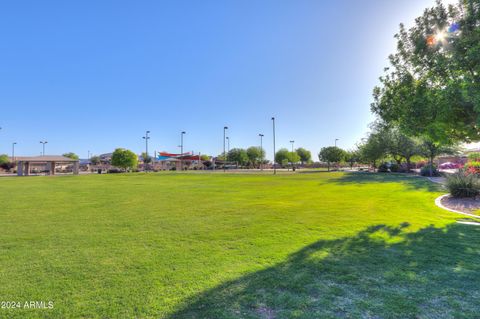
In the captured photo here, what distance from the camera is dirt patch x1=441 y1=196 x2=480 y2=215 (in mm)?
10344

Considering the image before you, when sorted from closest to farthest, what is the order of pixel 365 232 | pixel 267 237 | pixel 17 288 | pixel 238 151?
1. pixel 17 288
2. pixel 267 237
3. pixel 365 232
4. pixel 238 151

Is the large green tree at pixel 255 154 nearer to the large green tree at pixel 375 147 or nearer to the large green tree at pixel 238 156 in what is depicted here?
the large green tree at pixel 238 156

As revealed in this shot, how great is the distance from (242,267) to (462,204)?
1205cm

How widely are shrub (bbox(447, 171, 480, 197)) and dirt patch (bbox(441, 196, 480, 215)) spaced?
433 millimetres

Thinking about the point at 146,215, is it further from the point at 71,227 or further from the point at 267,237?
the point at 267,237

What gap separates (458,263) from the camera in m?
4.68

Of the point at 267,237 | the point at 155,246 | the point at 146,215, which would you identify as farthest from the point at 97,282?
the point at 146,215

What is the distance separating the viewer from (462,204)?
11227 millimetres

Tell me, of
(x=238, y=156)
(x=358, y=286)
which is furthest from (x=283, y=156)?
(x=358, y=286)

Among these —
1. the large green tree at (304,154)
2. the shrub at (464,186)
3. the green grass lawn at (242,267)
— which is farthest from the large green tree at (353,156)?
the green grass lawn at (242,267)

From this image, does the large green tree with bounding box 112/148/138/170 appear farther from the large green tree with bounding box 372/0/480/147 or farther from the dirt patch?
the dirt patch

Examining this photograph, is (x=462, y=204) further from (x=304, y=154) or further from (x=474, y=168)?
(x=304, y=154)

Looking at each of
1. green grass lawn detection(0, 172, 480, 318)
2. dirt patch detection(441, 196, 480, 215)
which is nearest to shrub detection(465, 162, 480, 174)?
dirt patch detection(441, 196, 480, 215)

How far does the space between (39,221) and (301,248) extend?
8310mm
